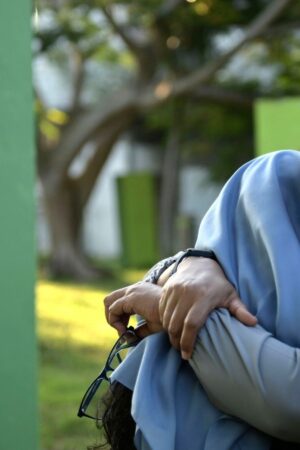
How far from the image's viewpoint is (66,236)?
54.6 feet

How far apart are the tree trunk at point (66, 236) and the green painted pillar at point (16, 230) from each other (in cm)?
1309

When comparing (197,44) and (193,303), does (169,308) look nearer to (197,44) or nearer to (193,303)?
(193,303)

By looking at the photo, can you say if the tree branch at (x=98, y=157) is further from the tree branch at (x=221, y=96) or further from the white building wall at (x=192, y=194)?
the white building wall at (x=192, y=194)

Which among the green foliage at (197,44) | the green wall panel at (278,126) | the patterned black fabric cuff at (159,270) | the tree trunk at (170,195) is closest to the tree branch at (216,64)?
the green foliage at (197,44)

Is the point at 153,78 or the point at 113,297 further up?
the point at 113,297

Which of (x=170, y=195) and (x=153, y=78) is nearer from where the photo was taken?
(x=153, y=78)

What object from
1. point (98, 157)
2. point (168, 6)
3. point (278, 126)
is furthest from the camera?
point (98, 157)

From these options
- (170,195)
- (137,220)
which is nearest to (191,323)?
(170,195)

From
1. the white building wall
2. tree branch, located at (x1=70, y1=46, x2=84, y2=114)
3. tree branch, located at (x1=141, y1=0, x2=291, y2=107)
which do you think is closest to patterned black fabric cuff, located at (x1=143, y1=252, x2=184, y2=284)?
tree branch, located at (x1=141, y1=0, x2=291, y2=107)

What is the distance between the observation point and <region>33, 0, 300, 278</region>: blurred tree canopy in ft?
47.3

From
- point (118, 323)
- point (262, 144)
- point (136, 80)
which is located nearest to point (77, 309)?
point (262, 144)

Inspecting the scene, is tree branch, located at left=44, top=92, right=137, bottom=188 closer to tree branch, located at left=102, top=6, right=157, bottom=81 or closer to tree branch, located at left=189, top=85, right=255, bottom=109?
A: tree branch, located at left=102, top=6, right=157, bottom=81

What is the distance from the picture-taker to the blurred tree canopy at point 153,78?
1441 centimetres

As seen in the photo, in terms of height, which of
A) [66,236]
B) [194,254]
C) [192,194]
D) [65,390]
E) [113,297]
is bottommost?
[192,194]
